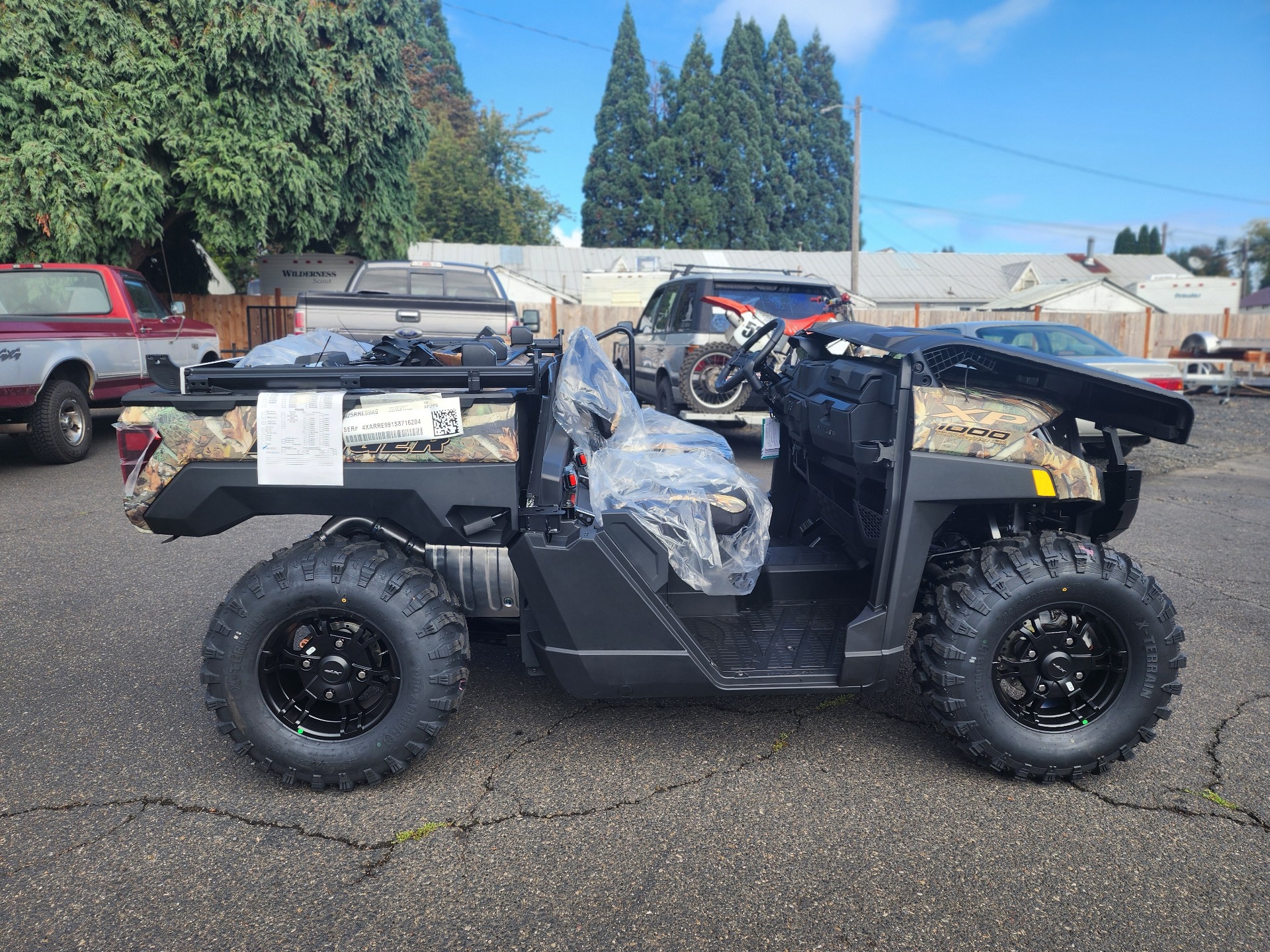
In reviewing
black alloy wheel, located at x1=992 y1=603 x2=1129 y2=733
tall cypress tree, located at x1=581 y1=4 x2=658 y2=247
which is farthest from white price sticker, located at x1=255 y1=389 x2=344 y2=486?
tall cypress tree, located at x1=581 y1=4 x2=658 y2=247

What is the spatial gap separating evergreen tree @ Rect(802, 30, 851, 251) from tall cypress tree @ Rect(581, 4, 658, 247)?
40.7 ft

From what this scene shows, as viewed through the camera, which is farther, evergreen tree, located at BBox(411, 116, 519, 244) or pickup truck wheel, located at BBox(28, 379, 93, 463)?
evergreen tree, located at BBox(411, 116, 519, 244)

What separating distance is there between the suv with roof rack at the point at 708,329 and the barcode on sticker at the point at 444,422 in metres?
6.13

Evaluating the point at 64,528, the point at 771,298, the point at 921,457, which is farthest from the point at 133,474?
the point at 771,298

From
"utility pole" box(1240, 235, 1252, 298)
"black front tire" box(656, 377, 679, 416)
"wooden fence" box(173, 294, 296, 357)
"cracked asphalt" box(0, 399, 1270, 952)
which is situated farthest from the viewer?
"utility pole" box(1240, 235, 1252, 298)

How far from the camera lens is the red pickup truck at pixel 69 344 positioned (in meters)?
8.26

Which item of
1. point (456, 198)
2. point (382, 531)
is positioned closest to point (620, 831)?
point (382, 531)

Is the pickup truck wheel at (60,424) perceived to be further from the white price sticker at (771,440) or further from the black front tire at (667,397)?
the white price sticker at (771,440)

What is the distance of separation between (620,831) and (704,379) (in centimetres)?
685

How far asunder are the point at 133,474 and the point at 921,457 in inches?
99.3

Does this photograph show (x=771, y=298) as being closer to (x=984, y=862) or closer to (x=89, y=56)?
(x=984, y=862)

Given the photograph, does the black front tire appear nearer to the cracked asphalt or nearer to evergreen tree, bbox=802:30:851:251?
the cracked asphalt

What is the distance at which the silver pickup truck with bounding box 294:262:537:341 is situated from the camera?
9427mm

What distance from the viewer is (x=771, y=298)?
955 cm
